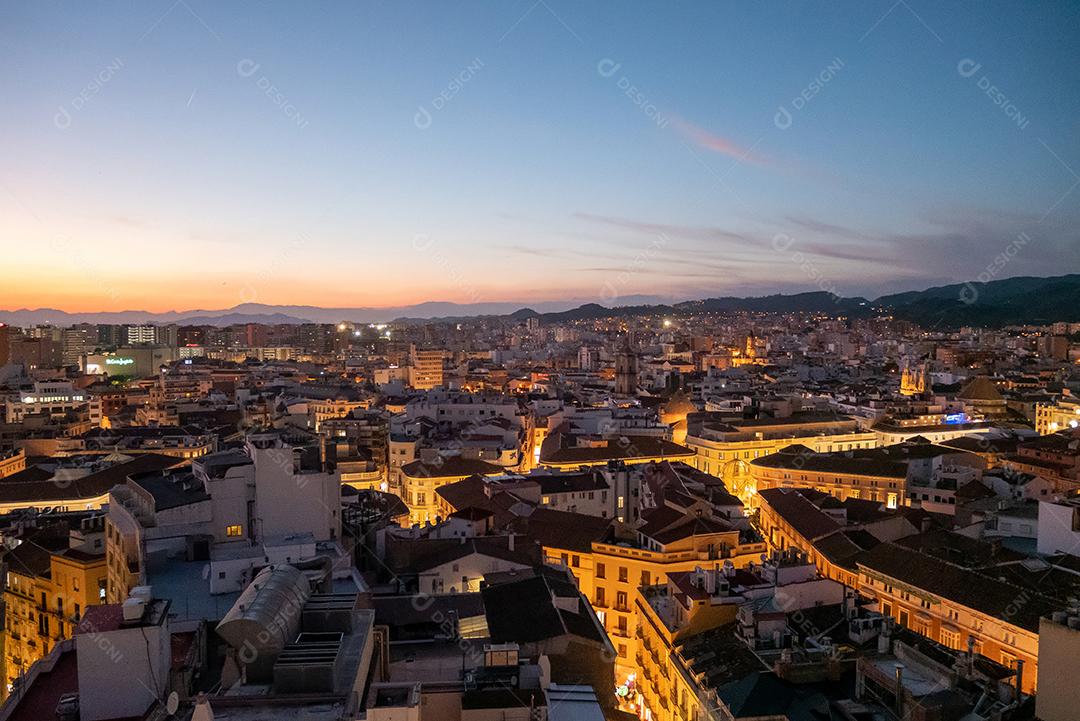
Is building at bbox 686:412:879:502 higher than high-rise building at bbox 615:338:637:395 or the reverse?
the reverse

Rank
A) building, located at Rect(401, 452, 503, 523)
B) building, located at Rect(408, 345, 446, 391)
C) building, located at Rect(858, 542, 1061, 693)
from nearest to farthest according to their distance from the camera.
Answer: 1. building, located at Rect(858, 542, 1061, 693)
2. building, located at Rect(401, 452, 503, 523)
3. building, located at Rect(408, 345, 446, 391)

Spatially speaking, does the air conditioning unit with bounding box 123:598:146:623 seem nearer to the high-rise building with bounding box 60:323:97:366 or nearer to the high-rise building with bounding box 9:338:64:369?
the high-rise building with bounding box 9:338:64:369

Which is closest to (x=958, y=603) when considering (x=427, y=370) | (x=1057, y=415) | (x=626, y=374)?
(x=1057, y=415)

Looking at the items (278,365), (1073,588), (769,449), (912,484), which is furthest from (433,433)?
(278,365)

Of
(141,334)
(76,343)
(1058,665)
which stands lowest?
(76,343)

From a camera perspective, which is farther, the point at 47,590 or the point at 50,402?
the point at 50,402

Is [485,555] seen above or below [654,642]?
above

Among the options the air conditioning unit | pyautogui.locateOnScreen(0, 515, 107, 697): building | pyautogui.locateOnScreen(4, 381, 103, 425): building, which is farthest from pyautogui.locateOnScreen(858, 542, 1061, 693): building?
pyautogui.locateOnScreen(4, 381, 103, 425): building

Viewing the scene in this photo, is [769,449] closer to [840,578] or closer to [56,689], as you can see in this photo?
[840,578]

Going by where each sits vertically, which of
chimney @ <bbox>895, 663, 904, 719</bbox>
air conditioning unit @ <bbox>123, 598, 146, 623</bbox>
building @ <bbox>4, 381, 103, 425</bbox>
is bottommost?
building @ <bbox>4, 381, 103, 425</bbox>

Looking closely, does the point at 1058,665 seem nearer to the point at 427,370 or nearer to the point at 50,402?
the point at 50,402

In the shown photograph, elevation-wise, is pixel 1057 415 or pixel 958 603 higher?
pixel 1057 415
